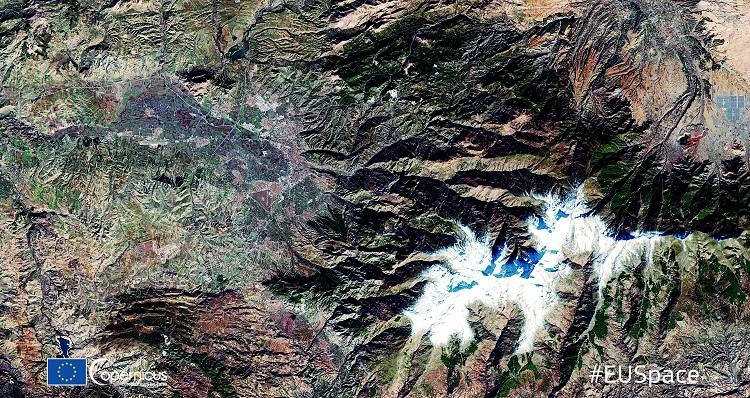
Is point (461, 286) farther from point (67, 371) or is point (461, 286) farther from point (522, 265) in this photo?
point (67, 371)

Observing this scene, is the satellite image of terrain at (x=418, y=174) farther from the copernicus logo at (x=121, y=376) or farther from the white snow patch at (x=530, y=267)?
the copernicus logo at (x=121, y=376)

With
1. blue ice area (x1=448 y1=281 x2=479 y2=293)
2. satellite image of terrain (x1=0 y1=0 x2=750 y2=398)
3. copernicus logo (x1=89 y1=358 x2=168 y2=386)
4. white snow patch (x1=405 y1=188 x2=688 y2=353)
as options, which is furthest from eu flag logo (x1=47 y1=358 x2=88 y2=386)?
blue ice area (x1=448 y1=281 x2=479 y2=293)

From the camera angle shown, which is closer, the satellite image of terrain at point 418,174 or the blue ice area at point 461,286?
the satellite image of terrain at point 418,174

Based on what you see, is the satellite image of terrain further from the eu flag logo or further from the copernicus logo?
the eu flag logo

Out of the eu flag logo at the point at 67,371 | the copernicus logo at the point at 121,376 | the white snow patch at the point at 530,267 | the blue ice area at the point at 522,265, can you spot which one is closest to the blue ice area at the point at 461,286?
the white snow patch at the point at 530,267

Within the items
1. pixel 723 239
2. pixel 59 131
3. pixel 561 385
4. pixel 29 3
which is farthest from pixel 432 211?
pixel 29 3
